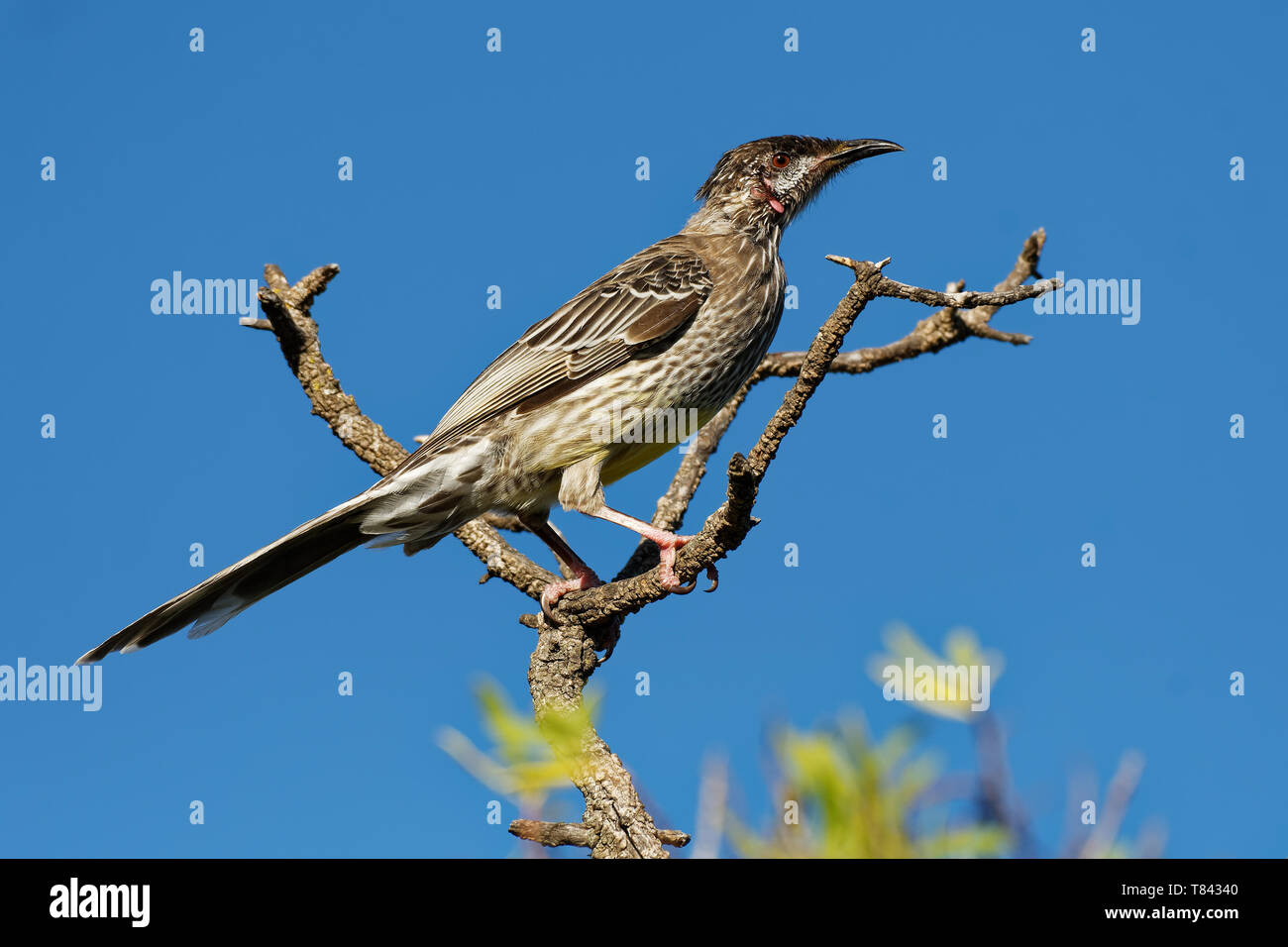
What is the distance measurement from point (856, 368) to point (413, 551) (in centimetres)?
305

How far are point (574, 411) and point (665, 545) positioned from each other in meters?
0.98

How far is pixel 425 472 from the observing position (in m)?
5.73

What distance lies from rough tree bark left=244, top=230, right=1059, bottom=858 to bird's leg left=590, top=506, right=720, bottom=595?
0.08 m

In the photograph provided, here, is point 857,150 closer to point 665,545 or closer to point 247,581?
point 665,545

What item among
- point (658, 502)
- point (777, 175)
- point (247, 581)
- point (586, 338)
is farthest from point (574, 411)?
point (777, 175)

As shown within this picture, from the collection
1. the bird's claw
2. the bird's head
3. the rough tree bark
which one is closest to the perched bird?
the bird's claw

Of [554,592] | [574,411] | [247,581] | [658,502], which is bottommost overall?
[554,592]

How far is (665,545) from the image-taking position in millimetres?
5320

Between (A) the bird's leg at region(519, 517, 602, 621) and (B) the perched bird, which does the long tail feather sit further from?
(A) the bird's leg at region(519, 517, 602, 621)

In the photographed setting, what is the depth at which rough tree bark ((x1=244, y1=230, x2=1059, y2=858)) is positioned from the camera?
371cm

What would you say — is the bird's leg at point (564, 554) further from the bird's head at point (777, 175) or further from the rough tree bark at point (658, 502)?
the bird's head at point (777, 175)
